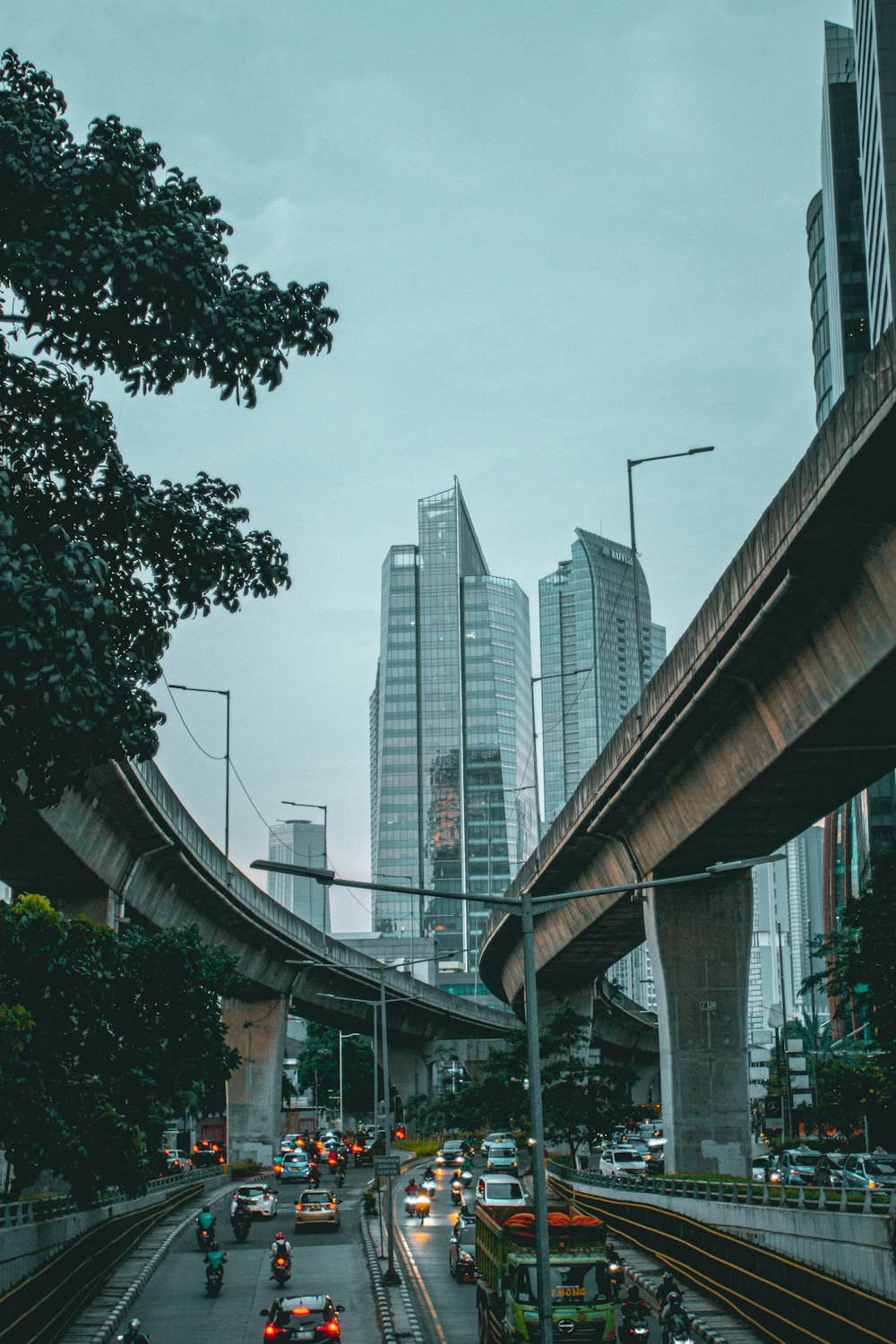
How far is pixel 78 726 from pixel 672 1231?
3202 centimetres

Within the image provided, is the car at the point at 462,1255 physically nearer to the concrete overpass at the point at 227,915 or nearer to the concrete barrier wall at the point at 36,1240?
the concrete barrier wall at the point at 36,1240

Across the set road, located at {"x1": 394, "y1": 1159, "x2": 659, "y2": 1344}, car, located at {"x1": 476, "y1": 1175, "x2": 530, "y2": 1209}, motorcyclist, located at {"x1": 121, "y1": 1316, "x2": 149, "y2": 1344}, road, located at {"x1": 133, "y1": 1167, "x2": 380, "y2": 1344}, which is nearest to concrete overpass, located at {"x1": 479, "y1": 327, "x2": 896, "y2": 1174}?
car, located at {"x1": 476, "y1": 1175, "x2": 530, "y2": 1209}

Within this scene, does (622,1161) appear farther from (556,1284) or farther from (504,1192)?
(556,1284)

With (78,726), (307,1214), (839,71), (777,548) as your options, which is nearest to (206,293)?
(78,726)

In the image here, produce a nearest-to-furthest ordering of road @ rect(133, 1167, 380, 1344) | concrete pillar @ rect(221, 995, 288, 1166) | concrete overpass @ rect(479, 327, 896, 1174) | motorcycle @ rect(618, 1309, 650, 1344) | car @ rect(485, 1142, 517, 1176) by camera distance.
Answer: concrete overpass @ rect(479, 327, 896, 1174) < motorcycle @ rect(618, 1309, 650, 1344) < road @ rect(133, 1167, 380, 1344) < car @ rect(485, 1142, 517, 1176) < concrete pillar @ rect(221, 995, 288, 1166)

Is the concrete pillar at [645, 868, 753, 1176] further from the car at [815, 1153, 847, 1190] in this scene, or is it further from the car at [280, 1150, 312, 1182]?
the car at [280, 1150, 312, 1182]

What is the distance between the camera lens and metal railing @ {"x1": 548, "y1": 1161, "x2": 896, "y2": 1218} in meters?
30.9

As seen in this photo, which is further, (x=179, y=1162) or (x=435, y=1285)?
(x=179, y=1162)

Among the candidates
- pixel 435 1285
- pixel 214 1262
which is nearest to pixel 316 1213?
pixel 435 1285

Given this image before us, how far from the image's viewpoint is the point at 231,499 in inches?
709

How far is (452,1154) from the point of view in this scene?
289 feet

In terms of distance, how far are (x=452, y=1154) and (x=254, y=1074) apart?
1312 centimetres

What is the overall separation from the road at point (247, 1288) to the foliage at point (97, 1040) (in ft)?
11.2

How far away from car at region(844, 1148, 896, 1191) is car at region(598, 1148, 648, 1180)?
21.7 metres
